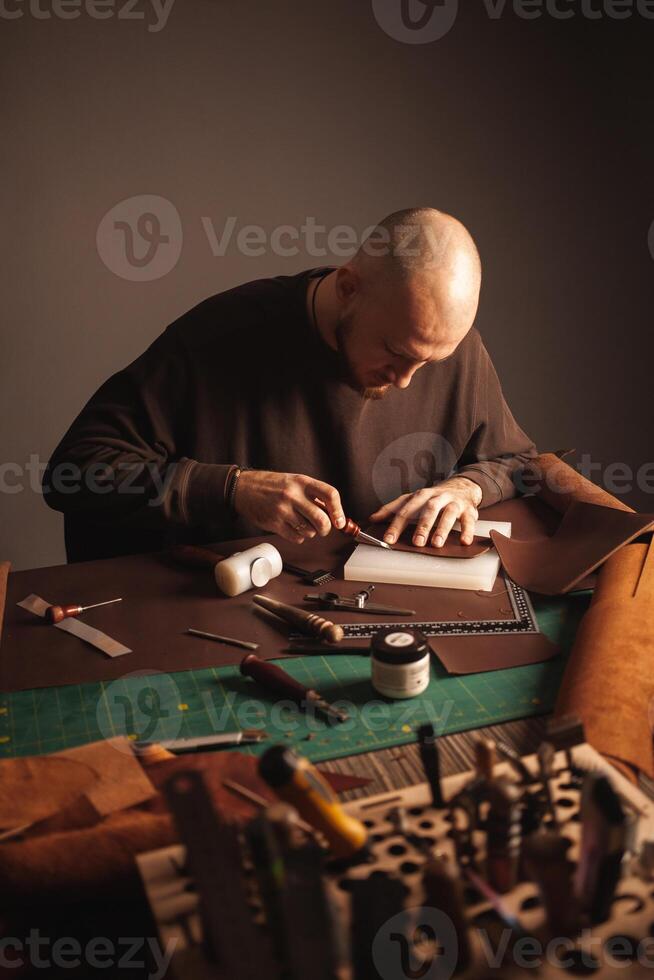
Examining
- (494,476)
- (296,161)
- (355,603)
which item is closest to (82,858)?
(355,603)

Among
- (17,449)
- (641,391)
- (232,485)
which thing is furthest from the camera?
(641,391)

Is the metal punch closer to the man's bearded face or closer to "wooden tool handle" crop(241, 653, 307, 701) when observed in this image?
"wooden tool handle" crop(241, 653, 307, 701)

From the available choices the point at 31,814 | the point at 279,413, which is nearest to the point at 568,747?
the point at 31,814

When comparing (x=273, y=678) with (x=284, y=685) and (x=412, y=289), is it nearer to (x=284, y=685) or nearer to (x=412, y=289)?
(x=284, y=685)

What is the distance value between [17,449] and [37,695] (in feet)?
7.60

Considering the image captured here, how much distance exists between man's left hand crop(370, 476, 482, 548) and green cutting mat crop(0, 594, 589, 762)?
47 cm

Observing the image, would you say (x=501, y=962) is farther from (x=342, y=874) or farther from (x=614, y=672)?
(x=614, y=672)

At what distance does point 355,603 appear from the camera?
5.56 ft

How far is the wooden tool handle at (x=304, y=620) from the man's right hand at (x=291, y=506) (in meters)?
0.23

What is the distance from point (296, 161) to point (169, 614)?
7.84 feet

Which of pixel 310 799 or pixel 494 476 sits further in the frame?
pixel 494 476

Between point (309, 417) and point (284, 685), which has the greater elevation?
point (309, 417)

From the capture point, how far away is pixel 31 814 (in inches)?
43.5

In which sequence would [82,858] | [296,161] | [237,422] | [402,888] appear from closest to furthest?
[402,888], [82,858], [237,422], [296,161]
